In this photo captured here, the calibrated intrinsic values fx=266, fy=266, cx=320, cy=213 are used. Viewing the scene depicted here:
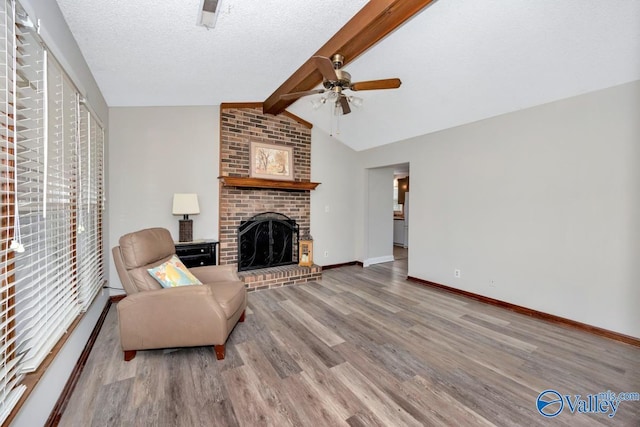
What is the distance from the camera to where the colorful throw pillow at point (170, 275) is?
85.0 inches

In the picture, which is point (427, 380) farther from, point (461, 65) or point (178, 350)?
point (461, 65)

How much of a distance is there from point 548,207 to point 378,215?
113 inches

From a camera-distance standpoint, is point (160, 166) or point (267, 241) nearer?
point (160, 166)

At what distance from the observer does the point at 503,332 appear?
2.57m

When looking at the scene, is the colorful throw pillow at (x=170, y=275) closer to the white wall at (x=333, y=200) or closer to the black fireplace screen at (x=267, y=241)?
the black fireplace screen at (x=267, y=241)

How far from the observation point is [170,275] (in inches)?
87.4

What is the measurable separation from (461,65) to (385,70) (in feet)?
2.45

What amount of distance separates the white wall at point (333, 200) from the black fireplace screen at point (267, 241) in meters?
0.47

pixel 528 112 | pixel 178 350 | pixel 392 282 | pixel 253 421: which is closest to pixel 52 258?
pixel 178 350

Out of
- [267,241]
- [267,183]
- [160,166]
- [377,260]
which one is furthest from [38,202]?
[377,260]

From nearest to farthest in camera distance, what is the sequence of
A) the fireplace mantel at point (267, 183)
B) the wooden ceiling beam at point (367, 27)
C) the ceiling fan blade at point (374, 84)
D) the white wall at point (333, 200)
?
1. the wooden ceiling beam at point (367, 27)
2. the ceiling fan blade at point (374, 84)
3. the fireplace mantel at point (267, 183)
4. the white wall at point (333, 200)

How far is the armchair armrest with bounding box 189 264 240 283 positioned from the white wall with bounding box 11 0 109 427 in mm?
913

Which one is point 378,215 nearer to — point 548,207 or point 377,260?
point 377,260

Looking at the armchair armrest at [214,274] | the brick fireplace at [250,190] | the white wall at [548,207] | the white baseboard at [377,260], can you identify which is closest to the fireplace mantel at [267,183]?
the brick fireplace at [250,190]
